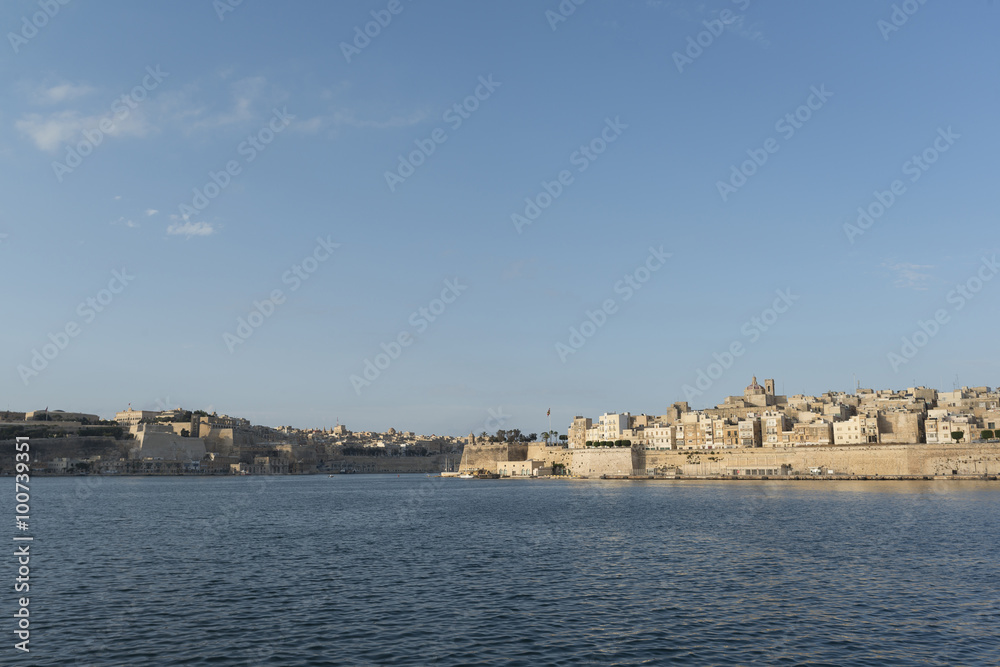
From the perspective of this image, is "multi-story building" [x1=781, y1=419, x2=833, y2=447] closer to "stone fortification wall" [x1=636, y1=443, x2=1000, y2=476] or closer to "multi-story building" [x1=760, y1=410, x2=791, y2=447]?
"multi-story building" [x1=760, y1=410, x2=791, y2=447]

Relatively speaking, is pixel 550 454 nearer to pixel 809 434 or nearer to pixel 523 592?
pixel 809 434

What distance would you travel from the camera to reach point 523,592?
22047 mm

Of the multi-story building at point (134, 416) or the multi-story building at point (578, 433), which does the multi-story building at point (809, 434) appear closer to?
the multi-story building at point (578, 433)

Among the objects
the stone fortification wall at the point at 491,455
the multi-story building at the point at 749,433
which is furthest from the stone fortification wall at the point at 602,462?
the stone fortification wall at the point at 491,455

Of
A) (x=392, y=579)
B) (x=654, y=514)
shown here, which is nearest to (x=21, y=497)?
(x=392, y=579)

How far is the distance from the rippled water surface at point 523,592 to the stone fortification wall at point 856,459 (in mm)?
45190

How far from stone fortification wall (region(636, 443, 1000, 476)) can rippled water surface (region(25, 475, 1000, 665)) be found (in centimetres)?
4519

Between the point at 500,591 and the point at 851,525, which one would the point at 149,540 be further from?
the point at 851,525

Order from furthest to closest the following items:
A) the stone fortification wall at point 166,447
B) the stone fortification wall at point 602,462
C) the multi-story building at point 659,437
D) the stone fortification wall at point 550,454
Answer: the stone fortification wall at point 166,447 < the stone fortification wall at point 550,454 < the multi-story building at point 659,437 < the stone fortification wall at point 602,462

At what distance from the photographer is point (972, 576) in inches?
939

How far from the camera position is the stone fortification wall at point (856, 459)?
264 feet

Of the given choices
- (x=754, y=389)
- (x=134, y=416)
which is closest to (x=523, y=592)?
(x=754, y=389)

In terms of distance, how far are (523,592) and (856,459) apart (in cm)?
8105

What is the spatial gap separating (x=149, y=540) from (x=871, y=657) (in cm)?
3186
